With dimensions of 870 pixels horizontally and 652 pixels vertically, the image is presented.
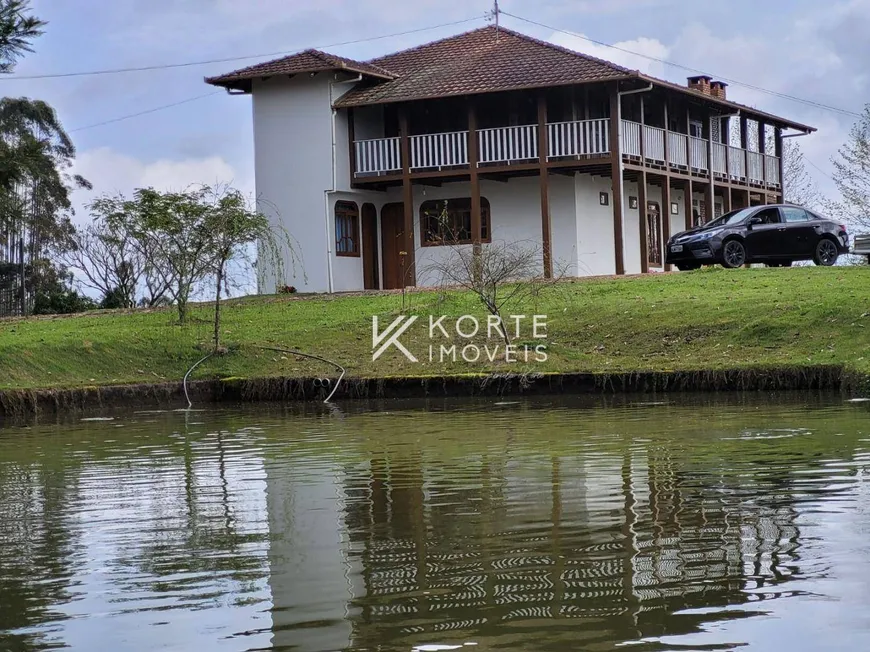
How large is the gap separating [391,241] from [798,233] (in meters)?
10.9

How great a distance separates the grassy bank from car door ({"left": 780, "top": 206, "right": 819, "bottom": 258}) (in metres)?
1.90

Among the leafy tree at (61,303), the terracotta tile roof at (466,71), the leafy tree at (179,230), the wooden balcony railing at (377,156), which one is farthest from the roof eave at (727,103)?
the leafy tree at (61,303)

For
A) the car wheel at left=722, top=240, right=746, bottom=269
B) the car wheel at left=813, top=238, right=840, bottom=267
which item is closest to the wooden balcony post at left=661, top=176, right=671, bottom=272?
the car wheel at left=722, top=240, right=746, bottom=269

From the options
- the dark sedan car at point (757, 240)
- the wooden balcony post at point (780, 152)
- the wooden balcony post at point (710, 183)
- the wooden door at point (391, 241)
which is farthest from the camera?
the wooden balcony post at point (780, 152)

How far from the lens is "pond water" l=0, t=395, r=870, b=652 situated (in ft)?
18.6

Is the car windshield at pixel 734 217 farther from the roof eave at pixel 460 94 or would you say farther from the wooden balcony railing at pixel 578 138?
the roof eave at pixel 460 94

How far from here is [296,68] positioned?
33844mm

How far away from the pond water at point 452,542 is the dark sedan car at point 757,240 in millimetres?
16762

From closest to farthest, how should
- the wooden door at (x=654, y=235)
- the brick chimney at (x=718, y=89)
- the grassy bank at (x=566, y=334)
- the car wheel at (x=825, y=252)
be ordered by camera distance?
1. the grassy bank at (x=566, y=334)
2. the car wheel at (x=825, y=252)
3. the wooden door at (x=654, y=235)
4. the brick chimney at (x=718, y=89)

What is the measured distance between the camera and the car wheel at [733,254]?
30406 mm

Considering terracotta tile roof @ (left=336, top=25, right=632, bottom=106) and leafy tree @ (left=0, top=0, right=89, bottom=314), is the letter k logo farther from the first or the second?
leafy tree @ (left=0, top=0, right=89, bottom=314)

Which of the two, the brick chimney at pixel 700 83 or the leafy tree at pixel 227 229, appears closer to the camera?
the leafy tree at pixel 227 229

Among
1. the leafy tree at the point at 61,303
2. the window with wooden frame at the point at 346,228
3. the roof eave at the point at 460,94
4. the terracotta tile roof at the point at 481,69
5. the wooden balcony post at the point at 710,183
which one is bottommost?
the leafy tree at the point at 61,303

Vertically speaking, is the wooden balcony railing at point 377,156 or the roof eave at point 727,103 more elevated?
the roof eave at point 727,103
